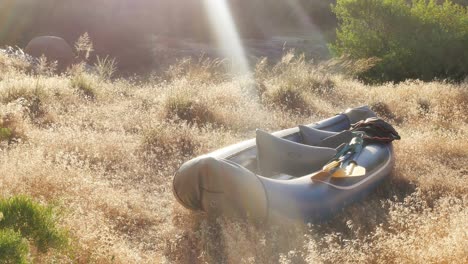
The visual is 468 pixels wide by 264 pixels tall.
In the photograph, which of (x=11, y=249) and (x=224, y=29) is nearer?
(x=11, y=249)

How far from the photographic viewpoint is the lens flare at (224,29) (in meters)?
28.7

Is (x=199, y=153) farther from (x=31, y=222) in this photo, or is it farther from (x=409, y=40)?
(x=409, y=40)

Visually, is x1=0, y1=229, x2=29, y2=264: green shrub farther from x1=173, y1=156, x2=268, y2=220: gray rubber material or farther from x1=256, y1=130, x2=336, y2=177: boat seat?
x1=256, y1=130, x2=336, y2=177: boat seat

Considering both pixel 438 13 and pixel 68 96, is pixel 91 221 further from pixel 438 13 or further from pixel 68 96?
pixel 438 13

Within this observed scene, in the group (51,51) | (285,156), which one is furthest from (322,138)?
(51,51)

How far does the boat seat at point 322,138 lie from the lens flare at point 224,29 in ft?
62.9

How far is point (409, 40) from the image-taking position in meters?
16.4

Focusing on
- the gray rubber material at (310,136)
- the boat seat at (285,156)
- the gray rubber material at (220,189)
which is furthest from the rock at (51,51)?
the gray rubber material at (220,189)

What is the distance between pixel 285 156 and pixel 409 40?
1235 cm

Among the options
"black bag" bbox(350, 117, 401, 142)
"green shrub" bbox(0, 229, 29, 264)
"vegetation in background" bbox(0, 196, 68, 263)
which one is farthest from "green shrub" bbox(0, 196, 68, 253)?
"black bag" bbox(350, 117, 401, 142)

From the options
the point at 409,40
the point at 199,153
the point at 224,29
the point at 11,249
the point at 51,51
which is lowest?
the point at 224,29

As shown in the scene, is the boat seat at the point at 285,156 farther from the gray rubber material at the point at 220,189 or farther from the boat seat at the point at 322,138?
the gray rubber material at the point at 220,189

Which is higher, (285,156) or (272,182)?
(272,182)

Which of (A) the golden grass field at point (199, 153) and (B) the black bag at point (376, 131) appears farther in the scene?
(B) the black bag at point (376, 131)
